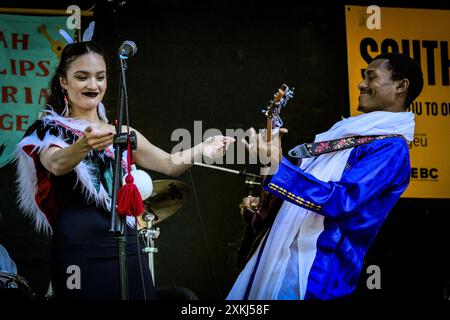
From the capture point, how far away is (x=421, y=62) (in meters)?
5.55

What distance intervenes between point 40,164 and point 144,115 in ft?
3.70

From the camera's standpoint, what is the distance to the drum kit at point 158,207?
16.5 feet

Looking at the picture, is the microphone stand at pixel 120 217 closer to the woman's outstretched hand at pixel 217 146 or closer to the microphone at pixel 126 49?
the microphone at pixel 126 49

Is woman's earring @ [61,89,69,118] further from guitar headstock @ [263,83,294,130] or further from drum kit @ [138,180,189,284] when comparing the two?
guitar headstock @ [263,83,294,130]

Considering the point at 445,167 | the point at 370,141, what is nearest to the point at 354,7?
the point at 445,167

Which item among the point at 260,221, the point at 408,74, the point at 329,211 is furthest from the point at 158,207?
the point at 408,74

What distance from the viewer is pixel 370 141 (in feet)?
13.8

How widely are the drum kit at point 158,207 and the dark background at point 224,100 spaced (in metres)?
0.24

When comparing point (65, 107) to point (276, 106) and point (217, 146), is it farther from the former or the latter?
point (276, 106)

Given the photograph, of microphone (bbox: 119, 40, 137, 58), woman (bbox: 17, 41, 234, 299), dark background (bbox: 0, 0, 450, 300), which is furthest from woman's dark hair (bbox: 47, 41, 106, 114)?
microphone (bbox: 119, 40, 137, 58)

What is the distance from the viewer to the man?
3.92m

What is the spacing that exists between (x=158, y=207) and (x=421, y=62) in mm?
2136

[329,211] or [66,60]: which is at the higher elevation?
[66,60]
